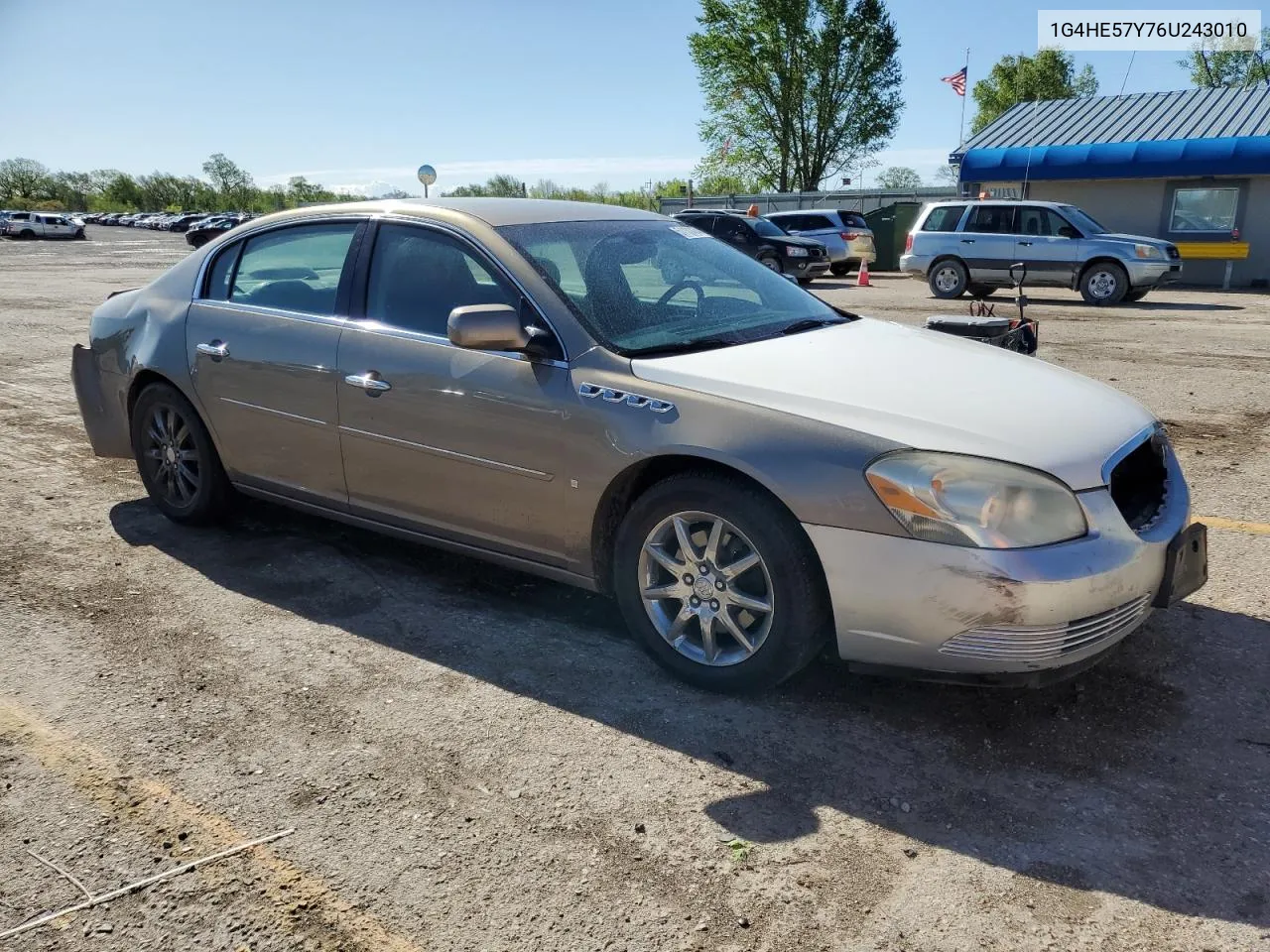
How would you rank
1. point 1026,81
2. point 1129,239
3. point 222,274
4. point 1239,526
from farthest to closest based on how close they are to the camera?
point 1026,81 → point 1129,239 → point 1239,526 → point 222,274

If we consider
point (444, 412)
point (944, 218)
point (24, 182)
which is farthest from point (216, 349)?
point (24, 182)

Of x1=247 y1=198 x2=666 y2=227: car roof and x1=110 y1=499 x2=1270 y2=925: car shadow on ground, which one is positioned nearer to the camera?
x1=110 y1=499 x2=1270 y2=925: car shadow on ground

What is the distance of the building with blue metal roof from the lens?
21359 millimetres

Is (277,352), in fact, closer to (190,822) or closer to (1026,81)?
(190,822)

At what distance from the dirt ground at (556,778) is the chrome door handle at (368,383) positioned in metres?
0.86

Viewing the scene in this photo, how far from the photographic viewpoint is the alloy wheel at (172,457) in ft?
15.7

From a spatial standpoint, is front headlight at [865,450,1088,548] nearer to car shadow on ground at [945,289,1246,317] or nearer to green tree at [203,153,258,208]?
car shadow on ground at [945,289,1246,317]

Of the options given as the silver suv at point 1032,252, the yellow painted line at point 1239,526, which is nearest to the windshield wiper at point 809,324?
the yellow painted line at point 1239,526

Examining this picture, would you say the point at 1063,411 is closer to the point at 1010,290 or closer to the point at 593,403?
the point at 593,403

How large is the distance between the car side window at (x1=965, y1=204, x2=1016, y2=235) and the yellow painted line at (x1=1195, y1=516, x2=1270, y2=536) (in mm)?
14034

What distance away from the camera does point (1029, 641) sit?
2.77 metres

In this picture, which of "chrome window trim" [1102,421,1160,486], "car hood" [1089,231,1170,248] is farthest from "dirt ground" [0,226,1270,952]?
"car hood" [1089,231,1170,248]

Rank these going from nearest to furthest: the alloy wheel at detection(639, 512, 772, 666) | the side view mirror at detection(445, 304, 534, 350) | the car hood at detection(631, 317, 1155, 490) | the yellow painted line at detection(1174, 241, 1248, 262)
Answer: the car hood at detection(631, 317, 1155, 490) < the alloy wheel at detection(639, 512, 772, 666) < the side view mirror at detection(445, 304, 534, 350) < the yellow painted line at detection(1174, 241, 1248, 262)

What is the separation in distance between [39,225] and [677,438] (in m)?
65.4
